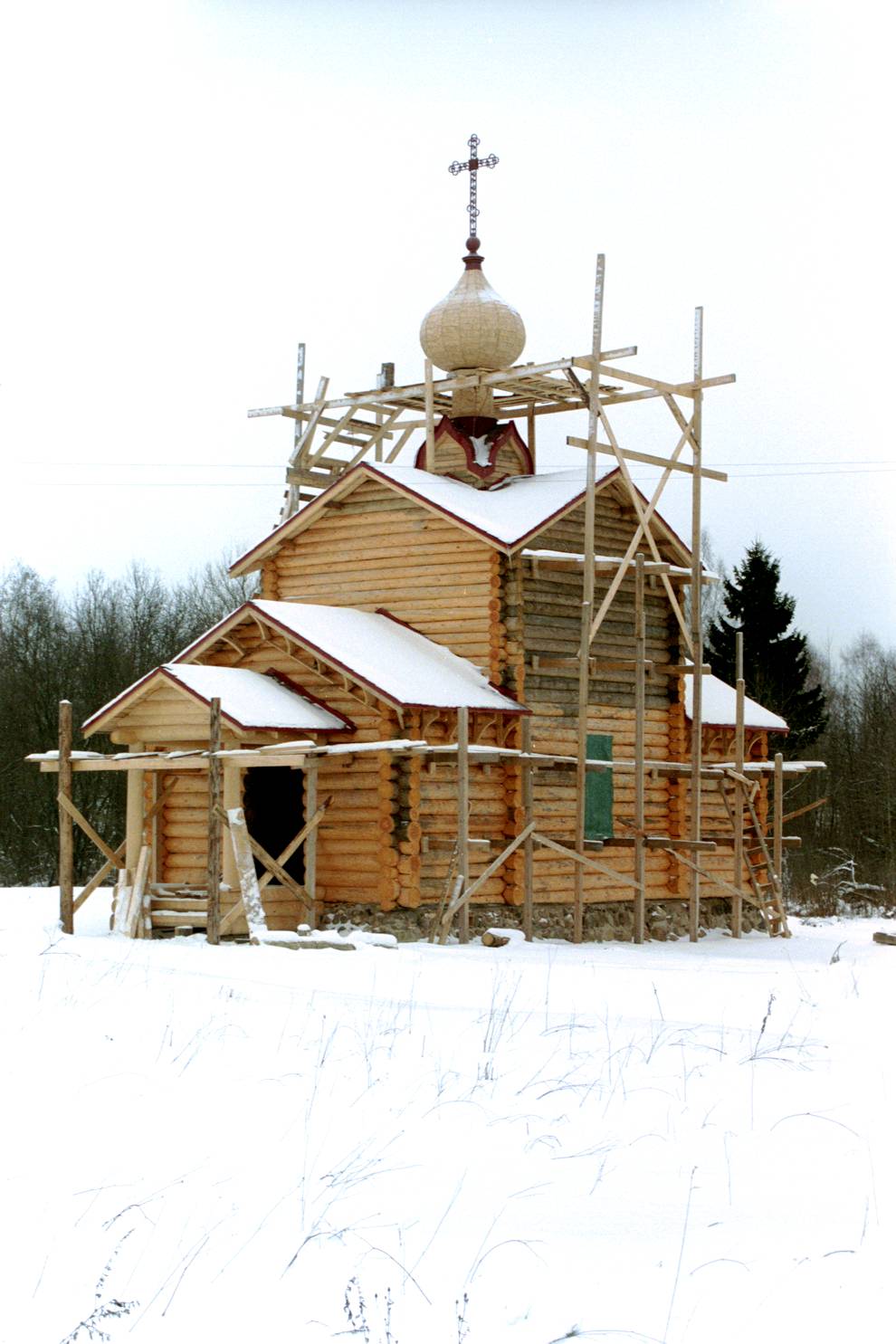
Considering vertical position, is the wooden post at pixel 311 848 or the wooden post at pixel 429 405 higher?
the wooden post at pixel 429 405

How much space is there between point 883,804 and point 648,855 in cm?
2290

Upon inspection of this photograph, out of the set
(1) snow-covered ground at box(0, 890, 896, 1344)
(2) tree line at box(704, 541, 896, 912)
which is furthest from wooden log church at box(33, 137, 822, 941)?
(2) tree line at box(704, 541, 896, 912)

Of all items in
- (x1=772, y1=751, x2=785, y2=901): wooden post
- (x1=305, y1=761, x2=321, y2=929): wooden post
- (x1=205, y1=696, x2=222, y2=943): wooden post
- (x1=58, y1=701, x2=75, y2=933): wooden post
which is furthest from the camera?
(x1=772, y1=751, x2=785, y2=901): wooden post

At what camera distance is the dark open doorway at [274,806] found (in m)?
23.0

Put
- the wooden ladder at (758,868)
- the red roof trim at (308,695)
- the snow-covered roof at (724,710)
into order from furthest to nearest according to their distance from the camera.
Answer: the snow-covered roof at (724,710), the wooden ladder at (758,868), the red roof trim at (308,695)

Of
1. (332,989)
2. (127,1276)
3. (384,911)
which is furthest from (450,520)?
(127,1276)

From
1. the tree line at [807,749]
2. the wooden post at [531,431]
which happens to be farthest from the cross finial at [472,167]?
the tree line at [807,749]

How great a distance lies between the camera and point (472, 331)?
85.5ft

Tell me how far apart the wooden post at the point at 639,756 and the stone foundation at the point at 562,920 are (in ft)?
2.90

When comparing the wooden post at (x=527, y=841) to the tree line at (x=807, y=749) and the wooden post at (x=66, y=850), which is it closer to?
the wooden post at (x=66, y=850)

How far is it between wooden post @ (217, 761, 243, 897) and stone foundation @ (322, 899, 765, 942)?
1890 millimetres

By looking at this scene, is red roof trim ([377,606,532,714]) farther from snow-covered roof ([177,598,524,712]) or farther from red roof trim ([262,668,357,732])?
red roof trim ([262,668,357,732])

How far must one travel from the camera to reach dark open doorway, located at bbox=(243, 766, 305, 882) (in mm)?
23016

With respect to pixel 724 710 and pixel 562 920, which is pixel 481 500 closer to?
pixel 724 710
